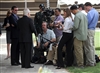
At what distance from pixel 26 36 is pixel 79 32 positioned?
1611mm

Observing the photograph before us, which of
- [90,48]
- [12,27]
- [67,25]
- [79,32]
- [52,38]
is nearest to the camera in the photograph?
[79,32]

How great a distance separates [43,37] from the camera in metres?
11.3

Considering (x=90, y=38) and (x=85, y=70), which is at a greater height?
(x=90, y=38)

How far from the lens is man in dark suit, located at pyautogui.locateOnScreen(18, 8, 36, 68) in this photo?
10.5 m

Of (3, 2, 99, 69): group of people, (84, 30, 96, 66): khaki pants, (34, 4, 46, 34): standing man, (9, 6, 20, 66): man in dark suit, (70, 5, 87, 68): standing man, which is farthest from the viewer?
(34, 4, 46, 34): standing man

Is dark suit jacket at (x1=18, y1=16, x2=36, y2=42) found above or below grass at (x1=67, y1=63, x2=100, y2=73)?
above

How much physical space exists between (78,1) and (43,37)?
666 cm

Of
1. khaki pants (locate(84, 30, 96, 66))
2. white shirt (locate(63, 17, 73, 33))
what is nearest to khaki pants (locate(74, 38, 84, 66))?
khaki pants (locate(84, 30, 96, 66))

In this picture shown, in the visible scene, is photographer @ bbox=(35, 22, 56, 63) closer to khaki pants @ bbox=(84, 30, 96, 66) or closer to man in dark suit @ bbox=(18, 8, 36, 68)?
man in dark suit @ bbox=(18, 8, 36, 68)

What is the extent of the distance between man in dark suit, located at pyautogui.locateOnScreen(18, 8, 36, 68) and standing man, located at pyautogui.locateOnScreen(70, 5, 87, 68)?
1300 mm

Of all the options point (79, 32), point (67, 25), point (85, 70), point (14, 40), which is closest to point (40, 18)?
point (14, 40)

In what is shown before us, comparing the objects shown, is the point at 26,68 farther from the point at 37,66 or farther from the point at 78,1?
the point at 78,1

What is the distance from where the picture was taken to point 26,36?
10477 millimetres

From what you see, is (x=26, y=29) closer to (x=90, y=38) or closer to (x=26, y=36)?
(x=26, y=36)
